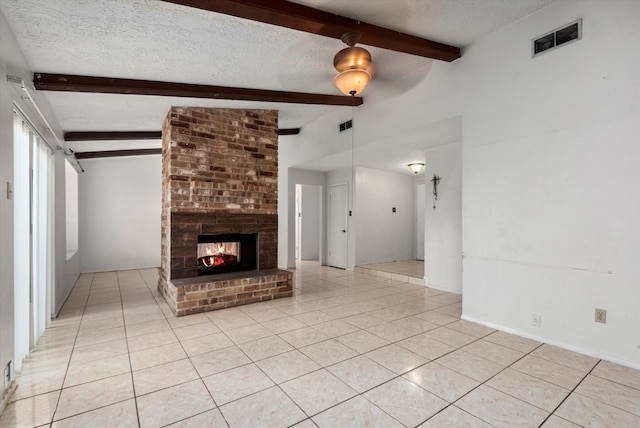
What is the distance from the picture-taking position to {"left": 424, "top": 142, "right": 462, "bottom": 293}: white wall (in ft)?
15.9

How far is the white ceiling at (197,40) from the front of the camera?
225 cm

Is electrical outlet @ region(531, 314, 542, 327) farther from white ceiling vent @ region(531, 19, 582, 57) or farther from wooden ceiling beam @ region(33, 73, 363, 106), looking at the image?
wooden ceiling beam @ region(33, 73, 363, 106)

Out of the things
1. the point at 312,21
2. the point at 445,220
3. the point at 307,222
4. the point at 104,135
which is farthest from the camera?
the point at 307,222

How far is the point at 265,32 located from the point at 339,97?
197 centimetres

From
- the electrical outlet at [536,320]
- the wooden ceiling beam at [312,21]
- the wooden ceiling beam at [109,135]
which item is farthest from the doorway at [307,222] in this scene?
the electrical outlet at [536,320]

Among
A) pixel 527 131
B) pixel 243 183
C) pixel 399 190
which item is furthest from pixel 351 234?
pixel 527 131

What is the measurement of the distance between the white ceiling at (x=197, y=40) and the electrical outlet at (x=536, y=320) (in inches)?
113

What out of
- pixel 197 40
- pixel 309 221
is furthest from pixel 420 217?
pixel 197 40

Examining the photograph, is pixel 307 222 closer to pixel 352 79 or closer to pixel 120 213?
pixel 120 213

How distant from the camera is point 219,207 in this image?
171 inches

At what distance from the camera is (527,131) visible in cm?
296

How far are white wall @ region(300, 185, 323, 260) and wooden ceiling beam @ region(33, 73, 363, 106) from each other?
178 inches

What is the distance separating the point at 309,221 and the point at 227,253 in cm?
422

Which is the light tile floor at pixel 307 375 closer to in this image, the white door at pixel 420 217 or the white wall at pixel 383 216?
the white wall at pixel 383 216
